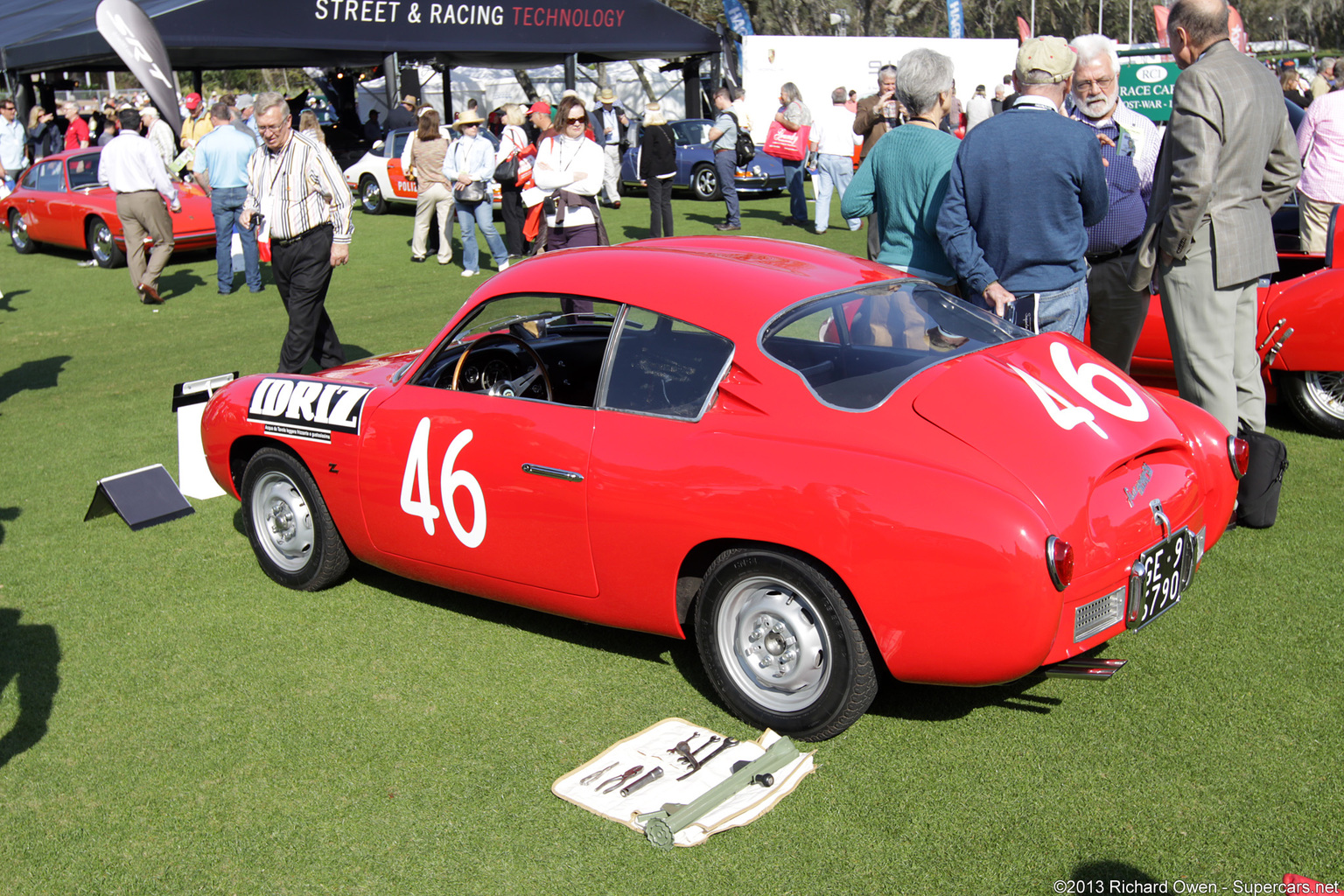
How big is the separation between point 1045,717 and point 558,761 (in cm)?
162

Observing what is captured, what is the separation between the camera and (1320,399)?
6.45 metres

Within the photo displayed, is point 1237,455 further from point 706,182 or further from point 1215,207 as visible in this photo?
point 706,182

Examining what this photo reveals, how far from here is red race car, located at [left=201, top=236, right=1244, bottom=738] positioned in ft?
10.5

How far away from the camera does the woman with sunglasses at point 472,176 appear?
534 inches

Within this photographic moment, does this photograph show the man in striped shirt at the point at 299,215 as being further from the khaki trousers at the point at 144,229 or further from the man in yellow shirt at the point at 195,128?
the man in yellow shirt at the point at 195,128

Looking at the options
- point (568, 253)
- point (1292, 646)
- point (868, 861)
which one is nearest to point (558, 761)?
point (868, 861)

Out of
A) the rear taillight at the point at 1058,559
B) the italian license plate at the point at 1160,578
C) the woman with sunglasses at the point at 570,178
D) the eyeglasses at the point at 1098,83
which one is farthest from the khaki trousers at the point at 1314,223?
the woman with sunglasses at the point at 570,178

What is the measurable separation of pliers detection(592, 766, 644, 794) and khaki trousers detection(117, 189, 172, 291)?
1139 cm

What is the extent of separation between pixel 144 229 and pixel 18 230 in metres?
6.27

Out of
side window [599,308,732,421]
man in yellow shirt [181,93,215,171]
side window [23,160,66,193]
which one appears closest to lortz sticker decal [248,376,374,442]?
side window [599,308,732,421]

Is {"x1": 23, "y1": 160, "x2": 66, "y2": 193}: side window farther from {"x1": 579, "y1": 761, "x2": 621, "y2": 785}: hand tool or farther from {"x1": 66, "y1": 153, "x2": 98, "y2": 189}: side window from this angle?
{"x1": 579, "y1": 761, "x2": 621, "y2": 785}: hand tool

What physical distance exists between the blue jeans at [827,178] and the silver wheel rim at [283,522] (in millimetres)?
12032

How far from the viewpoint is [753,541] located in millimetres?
3518

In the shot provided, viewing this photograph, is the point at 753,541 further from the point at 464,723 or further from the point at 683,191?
the point at 683,191
